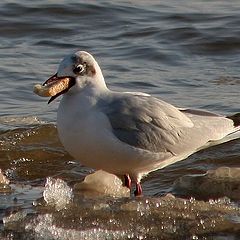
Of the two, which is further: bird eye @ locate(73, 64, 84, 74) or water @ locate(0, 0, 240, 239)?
water @ locate(0, 0, 240, 239)

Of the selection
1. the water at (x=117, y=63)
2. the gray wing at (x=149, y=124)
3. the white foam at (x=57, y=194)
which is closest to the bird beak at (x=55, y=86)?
the gray wing at (x=149, y=124)

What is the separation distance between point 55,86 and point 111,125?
0.44m

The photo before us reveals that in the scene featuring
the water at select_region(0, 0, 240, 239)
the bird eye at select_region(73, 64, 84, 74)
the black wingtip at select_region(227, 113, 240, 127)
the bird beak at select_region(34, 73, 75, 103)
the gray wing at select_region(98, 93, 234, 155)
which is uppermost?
the bird eye at select_region(73, 64, 84, 74)

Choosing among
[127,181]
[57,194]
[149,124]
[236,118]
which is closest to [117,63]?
[236,118]

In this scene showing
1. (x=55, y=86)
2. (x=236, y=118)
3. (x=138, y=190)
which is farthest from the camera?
(x=236, y=118)

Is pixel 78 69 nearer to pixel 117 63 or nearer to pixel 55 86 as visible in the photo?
pixel 55 86

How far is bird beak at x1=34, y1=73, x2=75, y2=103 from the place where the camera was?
21.4ft

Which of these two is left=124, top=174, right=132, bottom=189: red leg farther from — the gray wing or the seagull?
the gray wing

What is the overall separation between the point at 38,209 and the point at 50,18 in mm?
7709

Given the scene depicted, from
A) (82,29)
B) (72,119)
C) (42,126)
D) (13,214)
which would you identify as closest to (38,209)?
(13,214)

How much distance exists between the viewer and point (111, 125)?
644 centimetres

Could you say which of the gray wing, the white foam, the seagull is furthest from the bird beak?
the white foam

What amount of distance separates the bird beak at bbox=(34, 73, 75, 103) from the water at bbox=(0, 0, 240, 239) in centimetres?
73

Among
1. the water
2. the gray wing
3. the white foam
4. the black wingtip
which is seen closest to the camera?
the white foam
